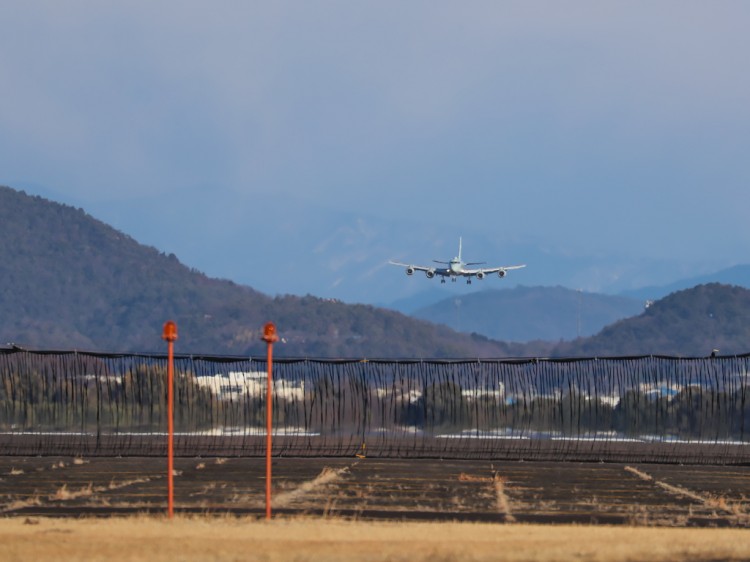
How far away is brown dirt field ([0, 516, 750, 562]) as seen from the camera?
76.6 feet

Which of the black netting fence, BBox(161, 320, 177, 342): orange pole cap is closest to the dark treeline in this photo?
the black netting fence

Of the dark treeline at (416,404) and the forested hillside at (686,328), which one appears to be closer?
the dark treeline at (416,404)

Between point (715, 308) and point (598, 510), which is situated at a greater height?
point (715, 308)

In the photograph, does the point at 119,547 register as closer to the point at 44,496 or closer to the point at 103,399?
the point at 44,496

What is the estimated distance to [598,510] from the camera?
99.9ft

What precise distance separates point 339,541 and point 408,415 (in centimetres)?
2606

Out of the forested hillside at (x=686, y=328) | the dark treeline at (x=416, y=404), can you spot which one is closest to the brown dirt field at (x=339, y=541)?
the dark treeline at (x=416, y=404)

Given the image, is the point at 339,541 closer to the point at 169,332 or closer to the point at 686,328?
the point at 169,332

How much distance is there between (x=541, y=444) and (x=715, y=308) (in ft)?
478

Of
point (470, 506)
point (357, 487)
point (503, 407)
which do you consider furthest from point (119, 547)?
point (503, 407)

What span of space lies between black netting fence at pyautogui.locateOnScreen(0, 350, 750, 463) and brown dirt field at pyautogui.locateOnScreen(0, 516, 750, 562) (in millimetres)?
19301

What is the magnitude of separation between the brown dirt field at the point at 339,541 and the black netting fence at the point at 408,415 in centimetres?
1930

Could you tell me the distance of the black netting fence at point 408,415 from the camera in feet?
157

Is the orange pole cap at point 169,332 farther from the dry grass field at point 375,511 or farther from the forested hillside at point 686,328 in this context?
the forested hillside at point 686,328
